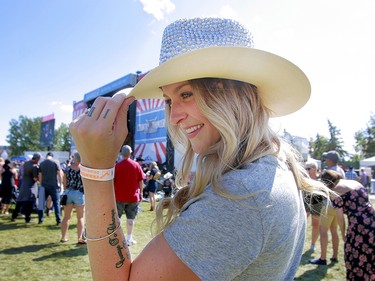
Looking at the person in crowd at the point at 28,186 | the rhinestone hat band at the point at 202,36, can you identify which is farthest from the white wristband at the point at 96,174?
the person in crowd at the point at 28,186

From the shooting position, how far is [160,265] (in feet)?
2.55

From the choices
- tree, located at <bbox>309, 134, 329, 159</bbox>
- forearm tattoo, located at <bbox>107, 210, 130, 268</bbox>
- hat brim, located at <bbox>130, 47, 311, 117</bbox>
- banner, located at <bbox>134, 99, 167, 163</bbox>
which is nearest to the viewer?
forearm tattoo, located at <bbox>107, 210, 130, 268</bbox>

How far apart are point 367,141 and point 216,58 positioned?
4756 cm

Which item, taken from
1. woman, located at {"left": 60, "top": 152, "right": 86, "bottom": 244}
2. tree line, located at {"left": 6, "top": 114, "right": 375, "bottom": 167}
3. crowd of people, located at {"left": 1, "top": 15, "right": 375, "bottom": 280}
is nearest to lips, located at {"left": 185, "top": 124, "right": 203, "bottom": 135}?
crowd of people, located at {"left": 1, "top": 15, "right": 375, "bottom": 280}

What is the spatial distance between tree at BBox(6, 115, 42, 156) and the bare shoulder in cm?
7257

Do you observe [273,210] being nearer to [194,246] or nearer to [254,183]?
[254,183]

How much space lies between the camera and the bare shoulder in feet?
2.48

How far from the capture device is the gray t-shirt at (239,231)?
29.3 inches

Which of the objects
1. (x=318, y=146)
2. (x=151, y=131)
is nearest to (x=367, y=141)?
(x=318, y=146)

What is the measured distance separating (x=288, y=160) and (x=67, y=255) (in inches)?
215

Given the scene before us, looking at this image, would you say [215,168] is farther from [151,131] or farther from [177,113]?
[151,131]

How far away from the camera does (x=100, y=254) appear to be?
87 cm

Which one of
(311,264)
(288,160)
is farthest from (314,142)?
(288,160)

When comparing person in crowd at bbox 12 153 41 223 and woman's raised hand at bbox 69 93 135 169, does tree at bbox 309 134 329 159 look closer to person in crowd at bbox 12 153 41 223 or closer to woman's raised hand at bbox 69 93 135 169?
person in crowd at bbox 12 153 41 223
